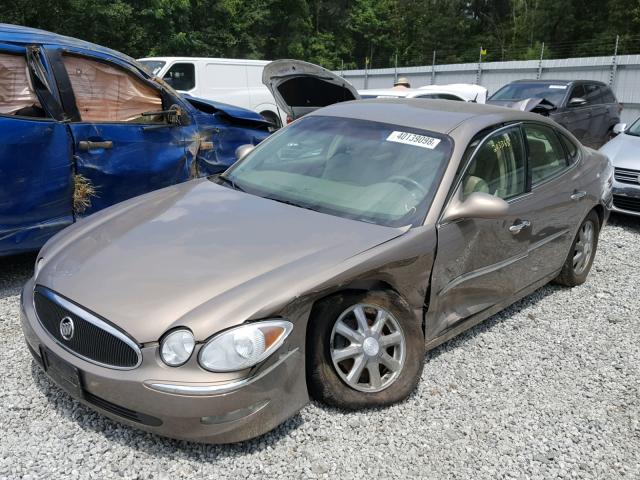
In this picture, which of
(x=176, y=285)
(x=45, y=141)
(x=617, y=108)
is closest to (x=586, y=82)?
(x=617, y=108)

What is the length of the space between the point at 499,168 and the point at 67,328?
8.79 ft

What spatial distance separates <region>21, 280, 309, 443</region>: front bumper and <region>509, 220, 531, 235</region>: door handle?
5.86 feet

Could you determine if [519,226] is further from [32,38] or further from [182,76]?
[182,76]

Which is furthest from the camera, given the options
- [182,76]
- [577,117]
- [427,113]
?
[182,76]

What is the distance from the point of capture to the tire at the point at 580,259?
15.6 ft

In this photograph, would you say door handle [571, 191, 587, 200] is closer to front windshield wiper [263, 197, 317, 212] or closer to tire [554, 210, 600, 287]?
tire [554, 210, 600, 287]

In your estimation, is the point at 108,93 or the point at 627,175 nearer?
the point at 108,93

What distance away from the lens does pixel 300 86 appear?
7633 mm

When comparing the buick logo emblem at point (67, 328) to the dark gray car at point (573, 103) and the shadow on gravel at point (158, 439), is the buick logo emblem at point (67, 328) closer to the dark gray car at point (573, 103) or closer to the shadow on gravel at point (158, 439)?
the shadow on gravel at point (158, 439)

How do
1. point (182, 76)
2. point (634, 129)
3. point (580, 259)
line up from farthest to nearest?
point (182, 76) → point (634, 129) → point (580, 259)

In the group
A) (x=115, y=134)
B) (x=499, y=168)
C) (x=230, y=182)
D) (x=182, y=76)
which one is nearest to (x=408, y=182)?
(x=499, y=168)

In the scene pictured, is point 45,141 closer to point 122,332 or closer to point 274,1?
point 122,332

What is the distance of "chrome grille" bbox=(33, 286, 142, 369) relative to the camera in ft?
7.95

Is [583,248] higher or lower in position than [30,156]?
lower
